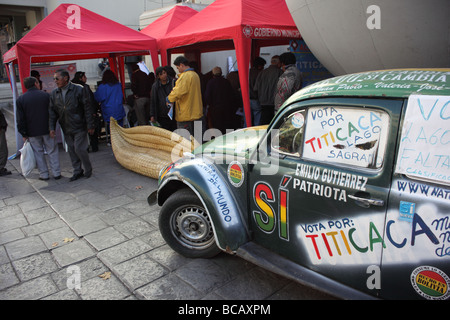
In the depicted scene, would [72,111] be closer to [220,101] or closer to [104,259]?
[220,101]

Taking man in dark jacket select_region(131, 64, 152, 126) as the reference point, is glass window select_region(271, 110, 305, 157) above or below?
below

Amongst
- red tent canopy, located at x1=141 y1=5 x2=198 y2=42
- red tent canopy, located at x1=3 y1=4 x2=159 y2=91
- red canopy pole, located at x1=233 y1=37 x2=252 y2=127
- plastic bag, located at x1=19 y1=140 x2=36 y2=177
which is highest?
red tent canopy, located at x1=141 y1=5 x2=198 y2=42

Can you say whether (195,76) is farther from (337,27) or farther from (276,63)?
(337,27)

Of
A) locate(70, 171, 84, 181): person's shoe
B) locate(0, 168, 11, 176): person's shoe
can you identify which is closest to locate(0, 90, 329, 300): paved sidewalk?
locate(70, 171, 84, 181): person's shoe

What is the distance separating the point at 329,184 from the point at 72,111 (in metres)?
4.98

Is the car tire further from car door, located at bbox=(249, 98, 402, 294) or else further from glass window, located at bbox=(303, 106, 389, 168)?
glass window, located at bbox=(303, 106, 389, 168)

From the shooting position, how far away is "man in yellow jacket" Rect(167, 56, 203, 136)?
6059 millimetres

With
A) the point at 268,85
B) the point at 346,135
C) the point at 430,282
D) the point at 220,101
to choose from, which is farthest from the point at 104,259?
the point at 268,85

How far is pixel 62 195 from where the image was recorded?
5500 mm

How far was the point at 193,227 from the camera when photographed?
343 cm

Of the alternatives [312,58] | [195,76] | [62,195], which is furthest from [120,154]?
[312,58]

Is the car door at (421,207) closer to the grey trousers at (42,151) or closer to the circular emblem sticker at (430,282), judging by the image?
the circular emblem sticker at (430,282)

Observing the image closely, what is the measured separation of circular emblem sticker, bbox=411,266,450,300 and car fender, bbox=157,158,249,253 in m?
1.37

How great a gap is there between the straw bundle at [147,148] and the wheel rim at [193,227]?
78.3 inches
